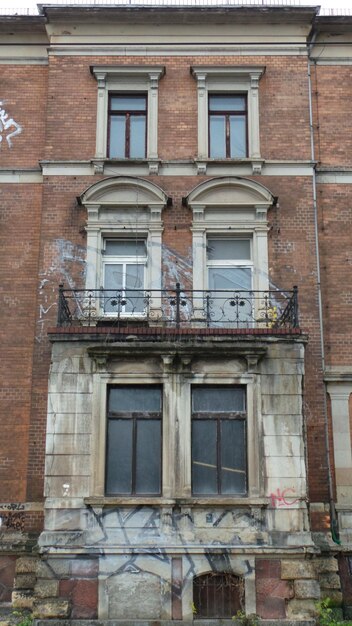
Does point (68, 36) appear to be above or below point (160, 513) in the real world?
above

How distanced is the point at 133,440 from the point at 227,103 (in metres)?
8.69

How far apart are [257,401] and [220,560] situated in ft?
9.90

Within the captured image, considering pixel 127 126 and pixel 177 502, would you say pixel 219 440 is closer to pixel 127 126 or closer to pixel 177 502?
pixel 177 502

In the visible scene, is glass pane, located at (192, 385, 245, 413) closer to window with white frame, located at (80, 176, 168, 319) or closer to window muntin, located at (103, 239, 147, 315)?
window muntin, located at (103, 239, 147, 315)

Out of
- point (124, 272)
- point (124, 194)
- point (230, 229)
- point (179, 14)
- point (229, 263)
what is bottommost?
point (124, 272)

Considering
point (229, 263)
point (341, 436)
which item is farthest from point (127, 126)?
point (341, 436)

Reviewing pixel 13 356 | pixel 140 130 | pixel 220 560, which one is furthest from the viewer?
pixel 140 130

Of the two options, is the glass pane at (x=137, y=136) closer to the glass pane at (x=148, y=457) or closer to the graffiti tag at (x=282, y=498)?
the glass pane at (x=148, y=457)

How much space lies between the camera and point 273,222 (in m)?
17.3

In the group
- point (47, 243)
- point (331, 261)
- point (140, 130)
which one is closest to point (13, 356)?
point (47, 243)

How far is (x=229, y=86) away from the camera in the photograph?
60.0ft

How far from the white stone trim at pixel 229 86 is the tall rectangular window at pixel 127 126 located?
4.51 ft

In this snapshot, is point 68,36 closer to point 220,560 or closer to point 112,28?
point 112,28

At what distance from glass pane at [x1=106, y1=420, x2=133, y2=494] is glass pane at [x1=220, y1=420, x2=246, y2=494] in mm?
1795
